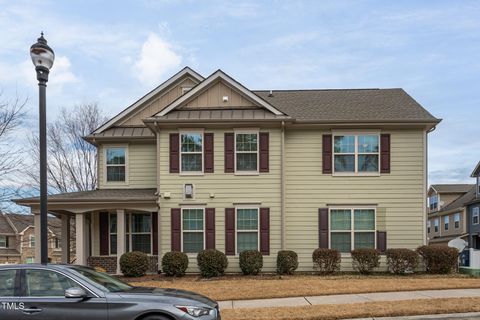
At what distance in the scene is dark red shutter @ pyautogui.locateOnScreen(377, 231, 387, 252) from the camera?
17047 mm

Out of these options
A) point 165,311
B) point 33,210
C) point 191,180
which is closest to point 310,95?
point 191,180

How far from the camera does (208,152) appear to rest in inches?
675

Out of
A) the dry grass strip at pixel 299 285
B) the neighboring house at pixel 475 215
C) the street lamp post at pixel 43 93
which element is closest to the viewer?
the street lamp post at pixel 43 93

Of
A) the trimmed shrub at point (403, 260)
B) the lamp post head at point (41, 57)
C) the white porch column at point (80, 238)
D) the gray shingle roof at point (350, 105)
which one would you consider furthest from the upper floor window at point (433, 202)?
the lamp post head at point (41, 57)

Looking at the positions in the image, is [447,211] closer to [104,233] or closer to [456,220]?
[456,220]

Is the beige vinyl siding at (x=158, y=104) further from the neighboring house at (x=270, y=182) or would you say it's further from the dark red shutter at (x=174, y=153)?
the dark red shutter at (x=174, y=153)

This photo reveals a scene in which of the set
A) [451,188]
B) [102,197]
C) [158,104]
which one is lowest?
[451,188]

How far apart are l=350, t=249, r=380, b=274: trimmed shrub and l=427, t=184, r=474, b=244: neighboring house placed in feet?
96.1

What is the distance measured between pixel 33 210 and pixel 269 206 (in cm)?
872

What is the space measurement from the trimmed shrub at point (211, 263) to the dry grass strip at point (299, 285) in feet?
1.60

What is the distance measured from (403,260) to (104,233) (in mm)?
11503

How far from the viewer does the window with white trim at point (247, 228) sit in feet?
55.8

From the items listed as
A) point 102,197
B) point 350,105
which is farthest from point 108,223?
point 350,105

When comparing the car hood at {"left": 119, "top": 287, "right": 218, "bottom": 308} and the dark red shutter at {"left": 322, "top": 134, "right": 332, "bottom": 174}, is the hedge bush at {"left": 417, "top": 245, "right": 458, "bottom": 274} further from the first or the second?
the car hood at {"left": 119, "top": 287, "right": 218, "bottom": 308}
